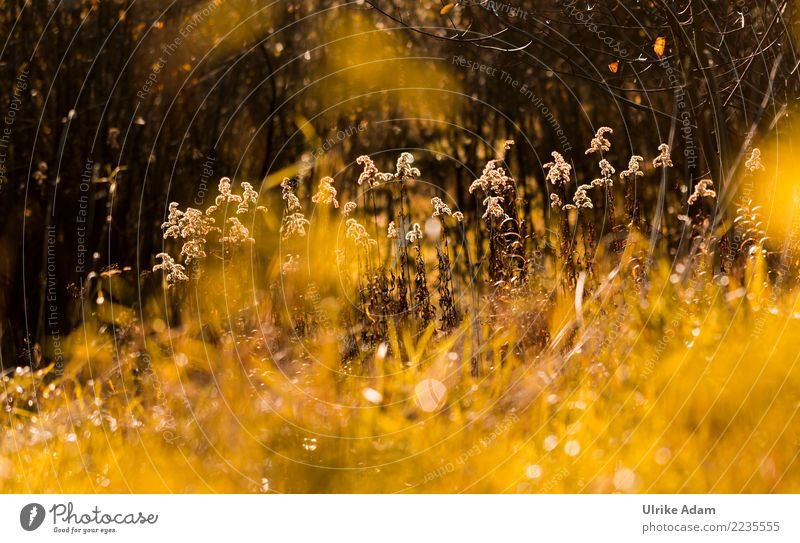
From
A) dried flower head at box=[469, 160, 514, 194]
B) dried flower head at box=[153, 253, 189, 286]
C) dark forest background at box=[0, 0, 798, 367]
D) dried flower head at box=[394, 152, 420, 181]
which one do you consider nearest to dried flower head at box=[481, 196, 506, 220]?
dried flower head at box=[469, 160, 514, 194]

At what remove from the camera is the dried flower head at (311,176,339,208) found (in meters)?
3.38

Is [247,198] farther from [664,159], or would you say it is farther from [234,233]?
[664,159]

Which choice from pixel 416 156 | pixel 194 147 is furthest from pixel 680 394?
pixel 194 147

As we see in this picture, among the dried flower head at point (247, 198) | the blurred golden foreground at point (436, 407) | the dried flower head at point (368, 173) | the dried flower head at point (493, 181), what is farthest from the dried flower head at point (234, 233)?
Result: the dried flower head at point (493, 181)

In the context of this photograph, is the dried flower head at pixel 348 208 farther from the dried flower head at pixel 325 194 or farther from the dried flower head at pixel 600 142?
the dried flower head at pixel 600 142

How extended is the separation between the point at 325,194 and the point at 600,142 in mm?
1447

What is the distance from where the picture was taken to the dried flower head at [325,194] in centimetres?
338

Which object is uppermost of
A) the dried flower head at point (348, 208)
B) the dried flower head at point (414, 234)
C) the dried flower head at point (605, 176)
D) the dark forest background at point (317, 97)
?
the dark forest background at point (317, 97)

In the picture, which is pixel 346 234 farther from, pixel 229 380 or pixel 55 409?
pixel 55 409

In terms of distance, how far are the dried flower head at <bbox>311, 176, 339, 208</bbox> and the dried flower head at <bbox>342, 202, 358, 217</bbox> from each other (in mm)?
42

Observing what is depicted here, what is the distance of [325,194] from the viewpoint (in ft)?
11.1

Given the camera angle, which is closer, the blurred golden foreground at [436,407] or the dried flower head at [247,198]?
the blurred golden foreground at [436,407]

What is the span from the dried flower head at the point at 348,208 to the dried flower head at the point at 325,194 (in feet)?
0.14

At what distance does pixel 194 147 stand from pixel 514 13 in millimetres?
1798
